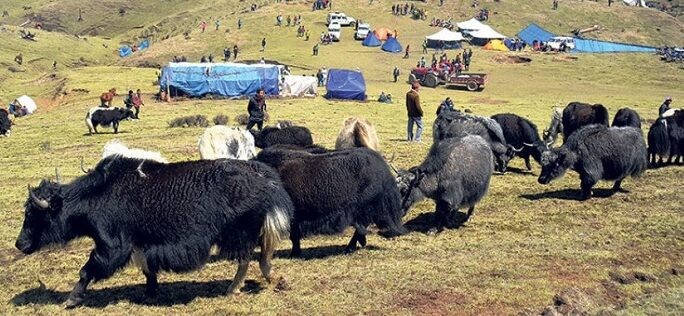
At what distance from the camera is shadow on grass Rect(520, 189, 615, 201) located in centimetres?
1421

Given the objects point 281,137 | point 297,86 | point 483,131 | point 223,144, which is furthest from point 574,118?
point 297,86

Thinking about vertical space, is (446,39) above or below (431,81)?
above

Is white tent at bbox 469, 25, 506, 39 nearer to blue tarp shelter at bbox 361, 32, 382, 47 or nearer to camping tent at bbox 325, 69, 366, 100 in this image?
blue tarp shelter at bbox 361, 32, 382, 47

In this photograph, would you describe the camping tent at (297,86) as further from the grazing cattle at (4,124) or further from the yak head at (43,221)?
the yak head at (43,221)

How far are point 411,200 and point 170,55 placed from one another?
1867 inches

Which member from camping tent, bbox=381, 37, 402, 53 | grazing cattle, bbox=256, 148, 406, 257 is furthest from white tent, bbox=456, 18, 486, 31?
grazing cattle, bbox=256, 148, 406, 257

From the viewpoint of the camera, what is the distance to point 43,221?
826 centimetres

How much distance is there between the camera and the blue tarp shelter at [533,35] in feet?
203

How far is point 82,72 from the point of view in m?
45.1

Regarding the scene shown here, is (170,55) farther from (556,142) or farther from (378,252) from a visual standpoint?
(378,252)

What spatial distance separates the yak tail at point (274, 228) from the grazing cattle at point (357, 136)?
214 inches

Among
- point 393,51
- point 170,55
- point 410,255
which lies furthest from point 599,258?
point 170,55

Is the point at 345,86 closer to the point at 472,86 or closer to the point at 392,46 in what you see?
the point at 472,86

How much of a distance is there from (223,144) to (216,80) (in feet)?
73.1
